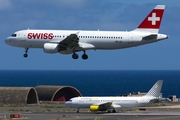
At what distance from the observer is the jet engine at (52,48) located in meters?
90.2

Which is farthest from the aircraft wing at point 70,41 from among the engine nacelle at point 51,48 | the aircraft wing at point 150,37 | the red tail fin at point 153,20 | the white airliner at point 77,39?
the red tail fin at point 153,20

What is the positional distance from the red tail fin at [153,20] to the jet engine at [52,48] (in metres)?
13.7

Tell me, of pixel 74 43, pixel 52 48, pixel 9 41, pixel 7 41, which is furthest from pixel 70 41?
pixel 7 41

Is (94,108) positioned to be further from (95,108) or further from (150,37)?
(150,37)

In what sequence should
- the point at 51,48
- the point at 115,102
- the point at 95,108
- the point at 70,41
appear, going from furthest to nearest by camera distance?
1. the point at 115,102
2. the point at 95,108
3. the point at 70,41
4. the point at 51,48

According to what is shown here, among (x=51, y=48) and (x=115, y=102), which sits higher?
(x=51, y=48)

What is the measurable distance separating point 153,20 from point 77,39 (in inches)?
577

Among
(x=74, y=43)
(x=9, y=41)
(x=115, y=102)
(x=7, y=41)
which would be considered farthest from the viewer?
(x=115, y=102)

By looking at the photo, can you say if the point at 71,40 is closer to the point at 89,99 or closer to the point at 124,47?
the point at 124,47

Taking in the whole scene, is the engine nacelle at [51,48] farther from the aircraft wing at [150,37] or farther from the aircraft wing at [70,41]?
the aircraft wing at [150,37]

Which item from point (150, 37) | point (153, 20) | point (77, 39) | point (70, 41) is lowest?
point (150, 37)

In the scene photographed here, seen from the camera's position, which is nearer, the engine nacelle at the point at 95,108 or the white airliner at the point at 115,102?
the engine nacelle at the point at 95,108

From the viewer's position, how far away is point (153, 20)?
97125 mm

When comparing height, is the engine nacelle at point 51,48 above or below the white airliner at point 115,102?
above
